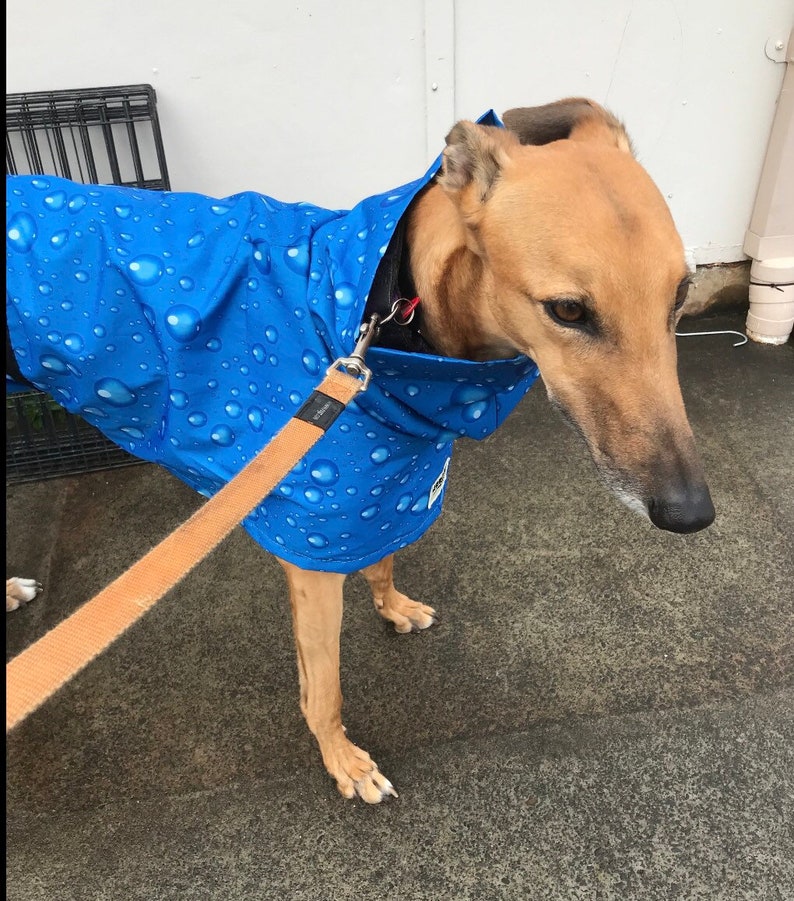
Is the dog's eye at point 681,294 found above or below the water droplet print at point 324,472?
above

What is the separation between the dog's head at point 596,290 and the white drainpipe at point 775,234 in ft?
9.98

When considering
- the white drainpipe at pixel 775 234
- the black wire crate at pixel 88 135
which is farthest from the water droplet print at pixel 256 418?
the white drainpipe at pixel 775 234

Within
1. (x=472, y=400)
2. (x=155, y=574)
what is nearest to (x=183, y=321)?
(x=472, y=400)

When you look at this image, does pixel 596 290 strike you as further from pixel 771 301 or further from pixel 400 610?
pixel 771 301

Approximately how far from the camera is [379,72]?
3.50 m

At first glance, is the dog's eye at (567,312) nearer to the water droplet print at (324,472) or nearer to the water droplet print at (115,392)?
the water droplet print at (324,472)

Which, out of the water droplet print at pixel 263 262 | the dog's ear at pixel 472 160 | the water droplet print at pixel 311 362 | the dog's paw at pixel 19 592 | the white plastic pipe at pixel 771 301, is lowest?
the dog's paw at pixel 19 592

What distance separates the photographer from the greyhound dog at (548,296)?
1427mm

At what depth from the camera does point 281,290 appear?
168 cm

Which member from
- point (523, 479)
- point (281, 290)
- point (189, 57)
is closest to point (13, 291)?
point (281, 290)

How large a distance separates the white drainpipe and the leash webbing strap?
372 centimetres

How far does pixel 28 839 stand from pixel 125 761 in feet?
1.10

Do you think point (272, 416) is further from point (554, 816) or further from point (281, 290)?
point (554, 816)

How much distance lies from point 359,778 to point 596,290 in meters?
1.66
